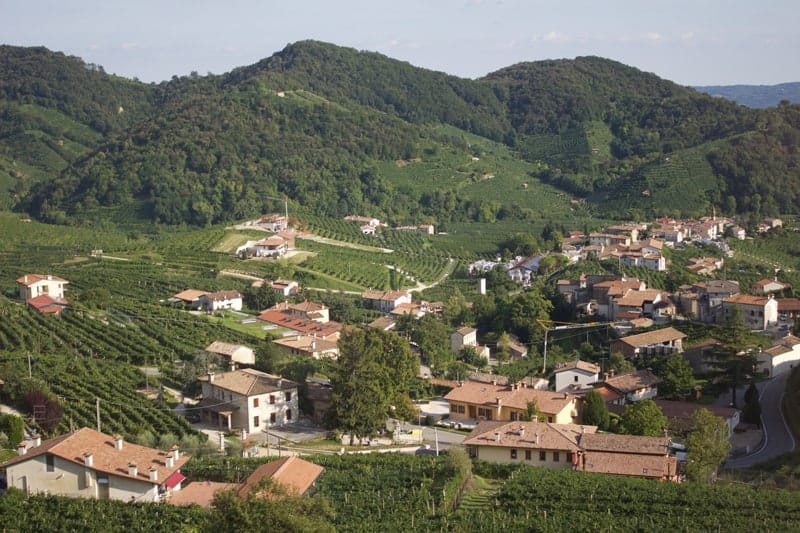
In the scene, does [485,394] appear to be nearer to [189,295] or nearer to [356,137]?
[189,295]

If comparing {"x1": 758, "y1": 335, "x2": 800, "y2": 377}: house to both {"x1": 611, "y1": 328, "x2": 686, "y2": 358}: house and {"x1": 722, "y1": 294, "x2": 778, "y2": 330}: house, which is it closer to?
{"x1": 611, "y1": 328, "x2": 686, "y2": 358}: house

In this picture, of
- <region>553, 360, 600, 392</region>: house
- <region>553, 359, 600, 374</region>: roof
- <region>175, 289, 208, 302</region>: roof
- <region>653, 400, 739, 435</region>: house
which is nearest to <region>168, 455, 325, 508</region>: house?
<region>653, 400, 739, 435</region>: house

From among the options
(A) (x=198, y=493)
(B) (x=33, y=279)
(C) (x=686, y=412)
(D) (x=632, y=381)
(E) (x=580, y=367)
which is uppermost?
(B) (x=33, y=279)

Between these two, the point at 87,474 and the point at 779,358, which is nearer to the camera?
the point at 87,474

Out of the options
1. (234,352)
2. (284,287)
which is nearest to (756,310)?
(234,352)

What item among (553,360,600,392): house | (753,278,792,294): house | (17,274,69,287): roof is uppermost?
(17,274,69,287): roof

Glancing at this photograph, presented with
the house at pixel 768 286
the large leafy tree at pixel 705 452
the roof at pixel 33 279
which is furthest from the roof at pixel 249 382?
the house at pixel 768 286
